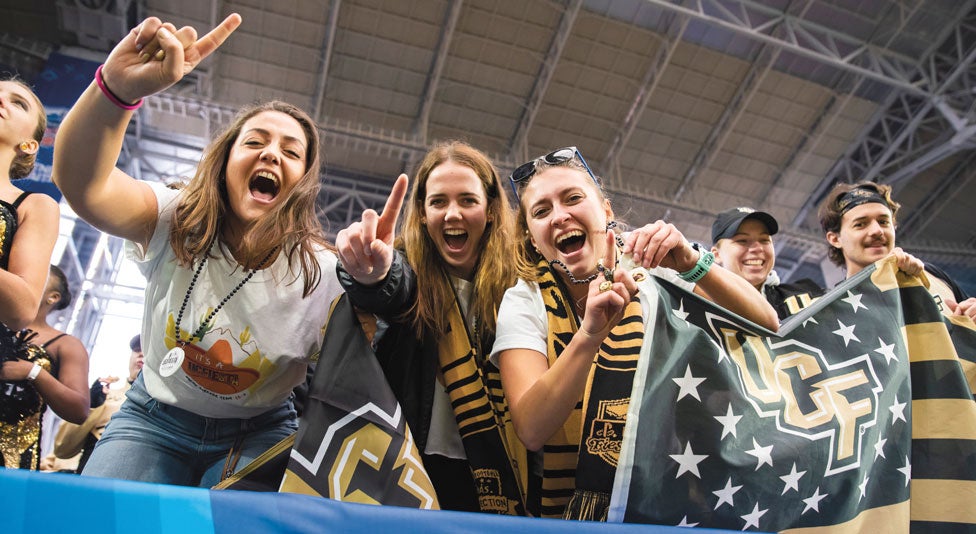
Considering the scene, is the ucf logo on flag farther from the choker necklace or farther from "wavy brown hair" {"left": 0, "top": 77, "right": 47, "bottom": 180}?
"wavy brown hair" {"left": 0, "top": 77, "right": 47, "bottom": 180}

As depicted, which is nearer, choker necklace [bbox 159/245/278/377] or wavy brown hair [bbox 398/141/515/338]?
choker necklace [bbox 159/245/278/377]

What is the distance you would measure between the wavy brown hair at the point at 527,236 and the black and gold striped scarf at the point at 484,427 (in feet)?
0.98

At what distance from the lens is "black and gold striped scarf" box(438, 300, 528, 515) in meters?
1.57

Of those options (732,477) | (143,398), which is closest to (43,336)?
(143,398)

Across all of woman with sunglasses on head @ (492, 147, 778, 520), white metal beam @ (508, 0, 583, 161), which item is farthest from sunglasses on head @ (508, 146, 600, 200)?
white metal beam @ (508, 0, 583, 161)

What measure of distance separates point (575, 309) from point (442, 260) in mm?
476

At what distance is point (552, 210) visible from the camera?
195cm

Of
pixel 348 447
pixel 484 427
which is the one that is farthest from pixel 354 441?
pixel 484 427

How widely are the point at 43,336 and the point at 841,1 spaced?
458 inches

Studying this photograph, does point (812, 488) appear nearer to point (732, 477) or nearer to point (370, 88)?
point (732, 477)

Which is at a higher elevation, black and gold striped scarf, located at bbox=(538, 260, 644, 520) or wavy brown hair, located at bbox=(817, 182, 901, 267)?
wavy brown hair, located at bbox=(817, 182, 901, 267)

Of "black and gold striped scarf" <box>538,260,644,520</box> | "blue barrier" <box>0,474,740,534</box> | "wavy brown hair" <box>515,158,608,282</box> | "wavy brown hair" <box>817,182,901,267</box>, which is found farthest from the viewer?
"wavy brown hair" <box>817,182,901,267</box>

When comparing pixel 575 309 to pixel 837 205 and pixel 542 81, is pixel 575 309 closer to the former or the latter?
pixel 837 205

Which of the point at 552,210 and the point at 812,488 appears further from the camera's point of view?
the point at 552,210
